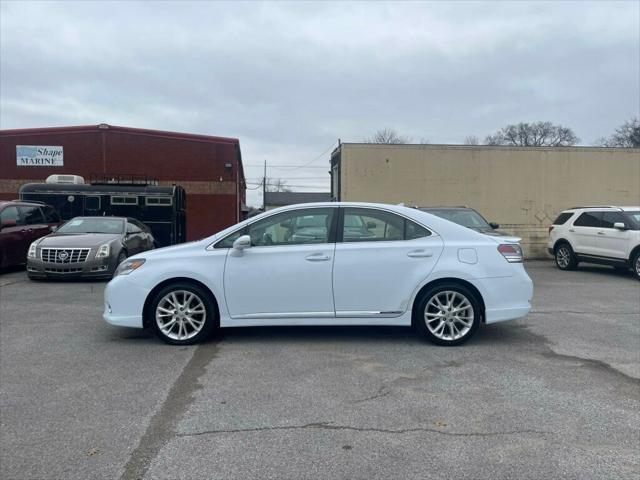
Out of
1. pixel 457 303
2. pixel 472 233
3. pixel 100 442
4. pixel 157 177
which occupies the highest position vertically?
pixel 157 177

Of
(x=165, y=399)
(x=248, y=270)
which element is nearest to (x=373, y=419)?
(x=165, y=399)

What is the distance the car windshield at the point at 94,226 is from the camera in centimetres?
1209

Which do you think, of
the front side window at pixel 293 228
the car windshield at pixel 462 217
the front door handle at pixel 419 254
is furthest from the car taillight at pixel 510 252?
the car windshield at pixel 462 217

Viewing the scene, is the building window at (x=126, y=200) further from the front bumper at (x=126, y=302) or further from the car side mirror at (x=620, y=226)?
the car side mirror at (x=620, y=226)

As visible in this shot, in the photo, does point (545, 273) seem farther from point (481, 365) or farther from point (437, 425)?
point (437, 425)

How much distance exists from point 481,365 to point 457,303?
0.84m

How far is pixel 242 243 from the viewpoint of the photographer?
5918 mm

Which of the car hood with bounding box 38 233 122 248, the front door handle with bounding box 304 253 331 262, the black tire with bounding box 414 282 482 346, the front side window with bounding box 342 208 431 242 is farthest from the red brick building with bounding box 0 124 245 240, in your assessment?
the black tire with bounding box 414 282 482 346

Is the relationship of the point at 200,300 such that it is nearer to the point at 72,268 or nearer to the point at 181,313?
the point at 181,313

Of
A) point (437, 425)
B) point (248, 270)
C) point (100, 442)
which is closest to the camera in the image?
point (100, 442)

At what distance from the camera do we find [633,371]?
526 centimetres

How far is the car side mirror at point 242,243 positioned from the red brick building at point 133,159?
1702 centimetres

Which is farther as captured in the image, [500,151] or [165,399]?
[500,151]

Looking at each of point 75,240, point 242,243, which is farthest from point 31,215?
point 242,243
